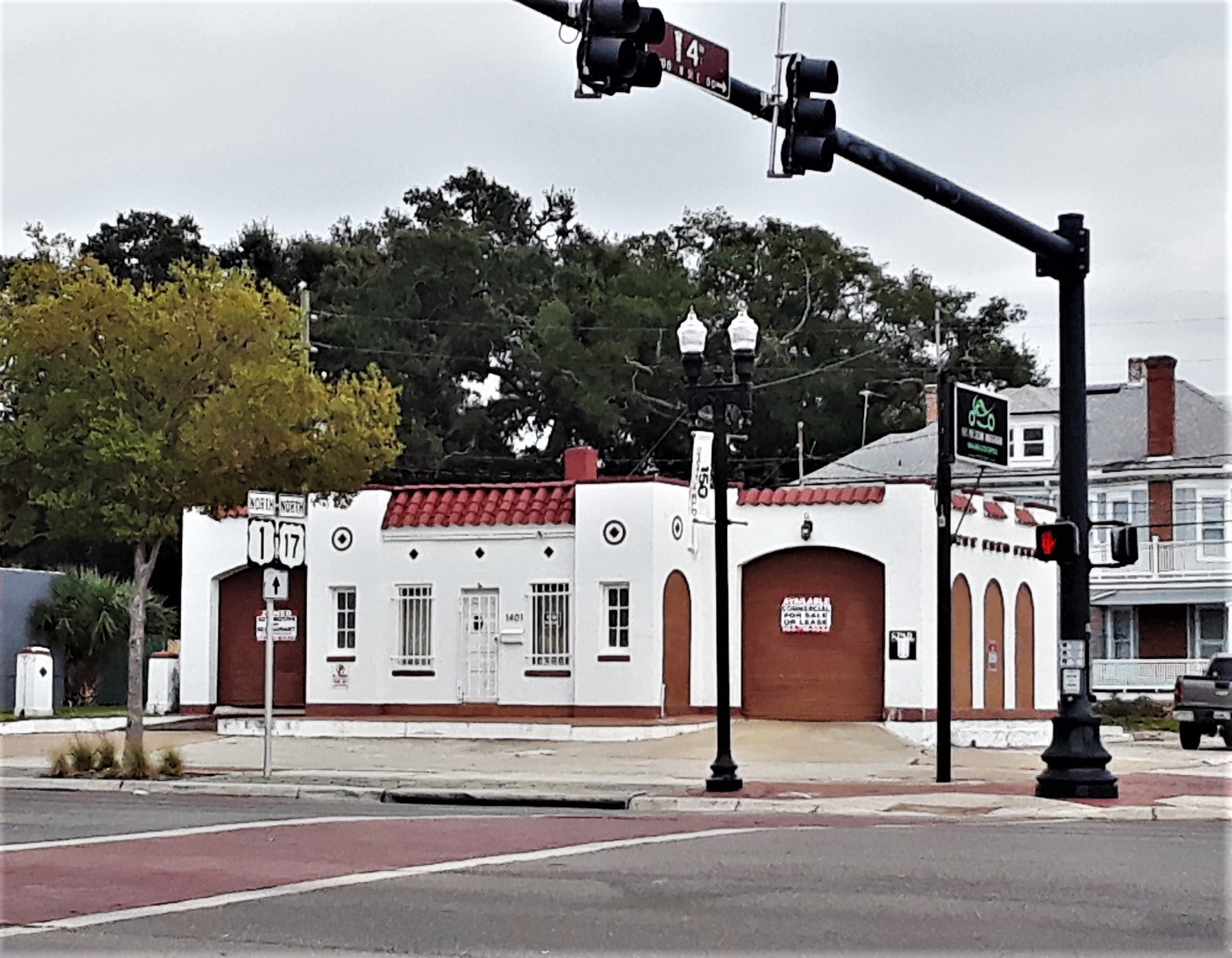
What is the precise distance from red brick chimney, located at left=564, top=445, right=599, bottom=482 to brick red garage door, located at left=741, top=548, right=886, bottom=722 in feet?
10.7

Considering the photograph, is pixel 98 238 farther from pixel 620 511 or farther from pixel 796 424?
pixel 620 511

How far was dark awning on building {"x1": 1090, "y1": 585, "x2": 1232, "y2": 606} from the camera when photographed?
51.4 meters

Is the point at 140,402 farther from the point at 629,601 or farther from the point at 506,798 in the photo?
the point at 629,601

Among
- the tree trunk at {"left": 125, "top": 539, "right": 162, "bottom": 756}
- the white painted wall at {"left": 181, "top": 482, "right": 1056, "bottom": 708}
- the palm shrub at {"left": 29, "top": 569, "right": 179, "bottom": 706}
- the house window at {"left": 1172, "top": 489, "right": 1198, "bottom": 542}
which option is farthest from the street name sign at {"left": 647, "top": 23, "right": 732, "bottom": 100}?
Answer: the house window at {"left": 1172, "top": 489, "right": 1198, "bottom": 542}

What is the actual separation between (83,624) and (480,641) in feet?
32.9

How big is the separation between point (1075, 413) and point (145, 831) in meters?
10.5

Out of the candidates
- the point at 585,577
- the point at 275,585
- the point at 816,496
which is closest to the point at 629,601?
the point at 585,577

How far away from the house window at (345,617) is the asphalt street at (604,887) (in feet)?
50.8

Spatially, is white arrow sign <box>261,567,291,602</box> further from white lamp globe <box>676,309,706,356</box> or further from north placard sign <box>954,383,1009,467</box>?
north placard sign <box>954,383,1009,467</box>

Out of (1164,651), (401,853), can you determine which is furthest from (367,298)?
(401,853)

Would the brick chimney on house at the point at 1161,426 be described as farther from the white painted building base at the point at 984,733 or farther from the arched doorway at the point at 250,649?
the arched doorway at the point at 250,649

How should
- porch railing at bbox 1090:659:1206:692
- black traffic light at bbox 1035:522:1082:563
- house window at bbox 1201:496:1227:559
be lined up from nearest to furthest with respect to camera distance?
black traffic light at bbox 1035:522:1082:563 → porch railing at bbox 1090:659:1206:692 → house window at bbox 1201:496:1227:559

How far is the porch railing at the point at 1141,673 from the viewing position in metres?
50.9

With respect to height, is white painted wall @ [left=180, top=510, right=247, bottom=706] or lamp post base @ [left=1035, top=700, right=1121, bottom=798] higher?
white painted wall @ [left=180, top=510, right=247, bottom=706]
